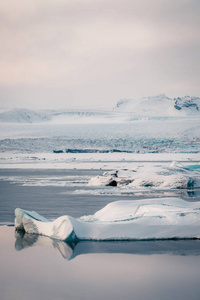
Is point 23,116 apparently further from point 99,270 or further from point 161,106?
point 99,270

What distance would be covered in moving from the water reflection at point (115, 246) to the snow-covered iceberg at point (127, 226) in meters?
0.18

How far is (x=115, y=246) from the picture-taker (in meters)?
7.34

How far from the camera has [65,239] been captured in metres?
7.67

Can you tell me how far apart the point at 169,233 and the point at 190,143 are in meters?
63.9

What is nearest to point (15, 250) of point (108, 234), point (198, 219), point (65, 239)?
point (65, 239)

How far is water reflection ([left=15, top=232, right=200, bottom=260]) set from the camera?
6914 mm

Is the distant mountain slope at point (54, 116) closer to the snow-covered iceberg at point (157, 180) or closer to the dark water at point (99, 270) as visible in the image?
the snow-covered iceberg at point (157, 180)

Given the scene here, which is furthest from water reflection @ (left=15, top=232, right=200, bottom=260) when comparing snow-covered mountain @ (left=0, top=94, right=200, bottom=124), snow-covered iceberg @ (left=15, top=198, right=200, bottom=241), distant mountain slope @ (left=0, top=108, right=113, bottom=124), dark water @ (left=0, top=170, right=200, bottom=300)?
distant mountain slope @ (left=0, top=108, right=113, bottom=124)

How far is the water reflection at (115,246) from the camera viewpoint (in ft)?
22.7

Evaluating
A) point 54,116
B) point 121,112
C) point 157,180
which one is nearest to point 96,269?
point 157,180

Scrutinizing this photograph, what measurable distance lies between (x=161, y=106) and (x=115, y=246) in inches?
4375

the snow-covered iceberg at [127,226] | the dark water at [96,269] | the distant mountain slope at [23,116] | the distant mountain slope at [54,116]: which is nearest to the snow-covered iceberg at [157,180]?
the snow-covered iceberg at [127,226]

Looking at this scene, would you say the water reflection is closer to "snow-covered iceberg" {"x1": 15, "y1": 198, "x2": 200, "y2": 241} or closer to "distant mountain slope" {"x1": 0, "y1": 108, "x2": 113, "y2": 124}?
"snow-covered iceberg" {"x1": 15, "y1": 198, "x2": 200, "y2": 241}

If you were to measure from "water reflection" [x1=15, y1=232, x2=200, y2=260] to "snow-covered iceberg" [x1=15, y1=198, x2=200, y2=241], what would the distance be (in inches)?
7.2
